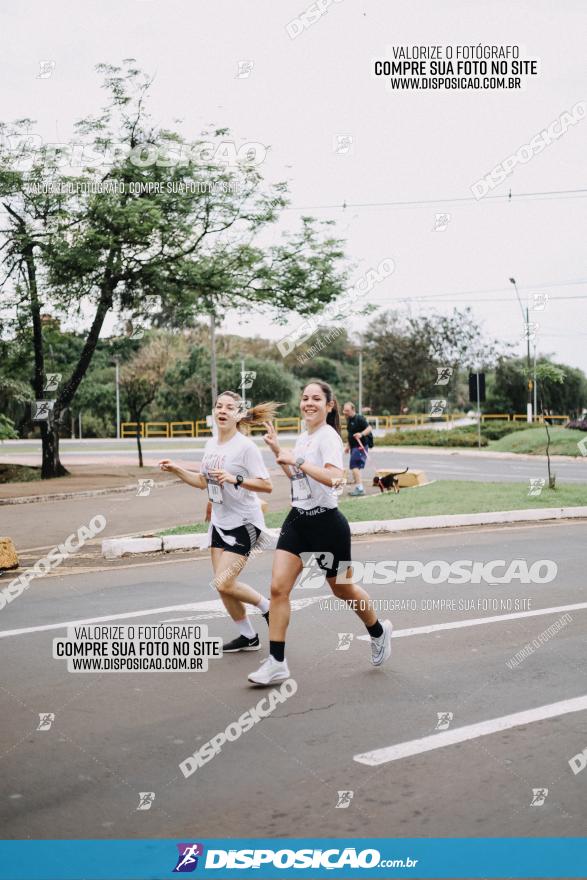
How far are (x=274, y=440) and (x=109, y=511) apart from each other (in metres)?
12.8

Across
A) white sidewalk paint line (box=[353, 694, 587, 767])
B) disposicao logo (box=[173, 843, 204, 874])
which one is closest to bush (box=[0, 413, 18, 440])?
white sidewalk paint line (box=[353, 694, 587, 767])

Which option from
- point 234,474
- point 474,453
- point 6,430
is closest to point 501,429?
point 474,453

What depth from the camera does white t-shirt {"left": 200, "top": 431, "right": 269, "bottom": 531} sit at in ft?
22.8

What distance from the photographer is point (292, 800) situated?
4.44m

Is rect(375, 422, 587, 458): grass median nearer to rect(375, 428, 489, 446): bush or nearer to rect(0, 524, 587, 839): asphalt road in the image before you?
rect(375, 428, 489, 446): bush

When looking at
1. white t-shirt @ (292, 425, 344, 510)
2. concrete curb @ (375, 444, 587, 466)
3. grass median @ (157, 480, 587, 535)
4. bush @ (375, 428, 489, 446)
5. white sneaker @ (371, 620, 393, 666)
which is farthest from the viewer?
bush @ (375, 428, 489, 446)

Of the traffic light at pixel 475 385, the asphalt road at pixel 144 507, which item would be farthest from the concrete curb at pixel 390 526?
the traffic light at pixel 475 385

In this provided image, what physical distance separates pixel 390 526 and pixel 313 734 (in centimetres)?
916

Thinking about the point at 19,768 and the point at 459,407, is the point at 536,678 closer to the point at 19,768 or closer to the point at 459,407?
the point at 19,768

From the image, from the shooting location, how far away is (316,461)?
6379mm

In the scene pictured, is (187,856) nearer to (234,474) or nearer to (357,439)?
(234,474)

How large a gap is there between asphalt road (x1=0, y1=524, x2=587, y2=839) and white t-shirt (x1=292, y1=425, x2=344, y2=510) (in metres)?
1.16

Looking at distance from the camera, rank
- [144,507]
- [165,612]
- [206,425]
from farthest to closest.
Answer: [206,425]
[144,507]
[165,612]

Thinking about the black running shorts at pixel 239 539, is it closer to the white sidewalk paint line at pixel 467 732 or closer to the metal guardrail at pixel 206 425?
the white sidewalk paint line at pixel 467 732
